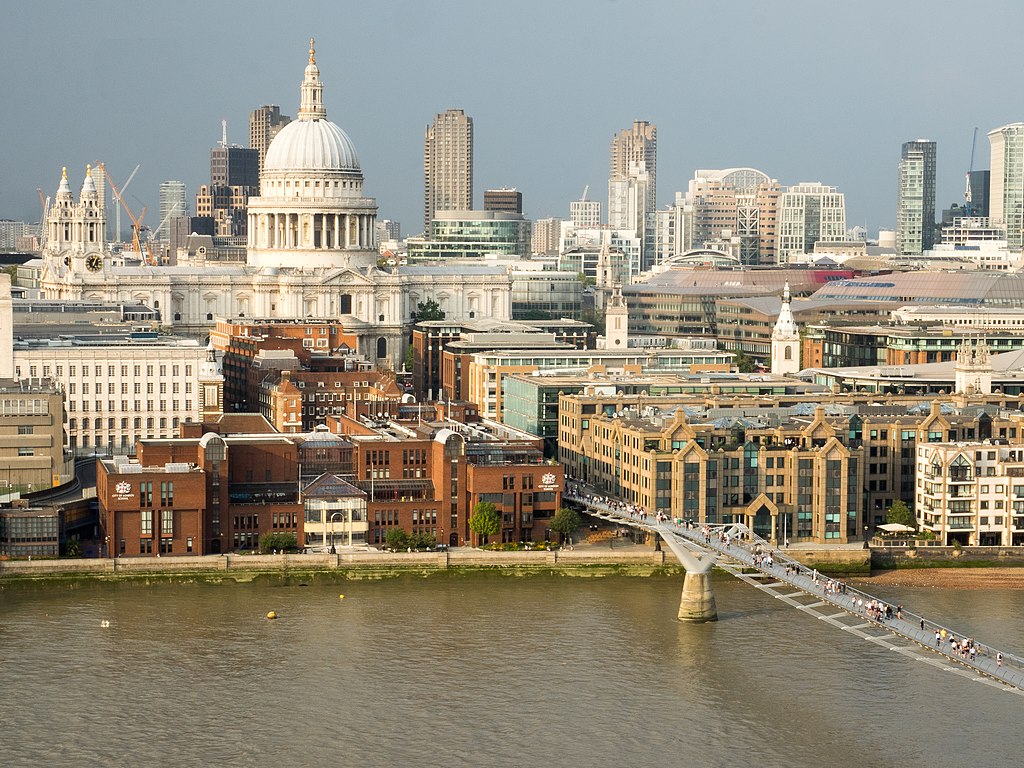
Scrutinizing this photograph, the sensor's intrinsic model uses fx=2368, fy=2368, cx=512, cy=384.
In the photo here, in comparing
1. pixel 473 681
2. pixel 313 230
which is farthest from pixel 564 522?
pixel 313 230

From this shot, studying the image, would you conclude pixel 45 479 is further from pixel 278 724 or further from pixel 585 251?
pixel 585 251

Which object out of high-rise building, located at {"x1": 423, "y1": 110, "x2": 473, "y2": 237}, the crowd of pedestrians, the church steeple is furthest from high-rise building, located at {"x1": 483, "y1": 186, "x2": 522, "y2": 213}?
the crowd of pedestrians

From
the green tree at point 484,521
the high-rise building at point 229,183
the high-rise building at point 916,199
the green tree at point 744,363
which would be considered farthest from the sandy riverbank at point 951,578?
the high-rise building at point 229,183

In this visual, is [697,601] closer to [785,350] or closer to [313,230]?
[785,350]

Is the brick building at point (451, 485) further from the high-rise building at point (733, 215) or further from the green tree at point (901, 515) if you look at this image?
the high-rise building at point (733, 215)

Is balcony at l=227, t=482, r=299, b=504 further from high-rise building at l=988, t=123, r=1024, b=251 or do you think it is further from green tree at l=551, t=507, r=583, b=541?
high-rise building at l=988, t=123, r=1024, b=251

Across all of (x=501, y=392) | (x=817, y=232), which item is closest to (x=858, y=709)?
(x=501, y=392)
